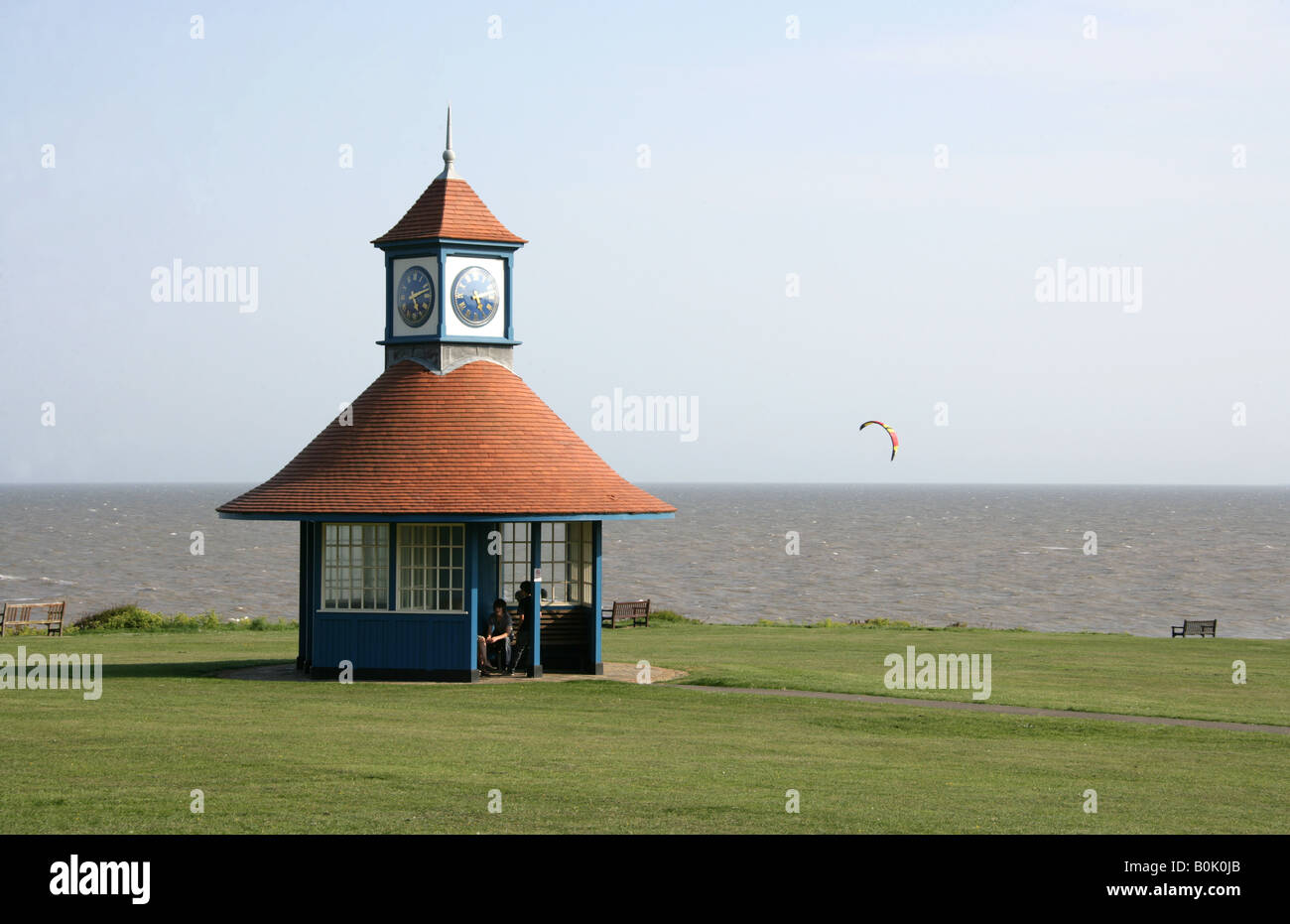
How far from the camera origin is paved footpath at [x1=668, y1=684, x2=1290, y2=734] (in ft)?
67.4

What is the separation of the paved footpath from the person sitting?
2.93 meters

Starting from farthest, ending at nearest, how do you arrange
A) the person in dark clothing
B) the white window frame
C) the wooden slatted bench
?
the wooden slatted bench, the person in dark clothing, the white window frame

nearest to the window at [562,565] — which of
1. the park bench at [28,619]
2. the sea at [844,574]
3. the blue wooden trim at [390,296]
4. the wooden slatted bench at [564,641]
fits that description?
the wooden slatted bench at [564,641]

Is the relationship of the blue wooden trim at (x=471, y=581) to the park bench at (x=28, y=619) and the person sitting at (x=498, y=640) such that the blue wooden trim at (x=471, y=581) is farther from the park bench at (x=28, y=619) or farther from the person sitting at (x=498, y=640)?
the park bench at (x=28, y=619)

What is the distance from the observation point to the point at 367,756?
15.9m

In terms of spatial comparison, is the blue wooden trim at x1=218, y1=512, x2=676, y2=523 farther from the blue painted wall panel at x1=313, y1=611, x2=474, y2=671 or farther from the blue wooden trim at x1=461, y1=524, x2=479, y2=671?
the blue painted wall panel at x1=313, y1=611, x2=474, y2=671

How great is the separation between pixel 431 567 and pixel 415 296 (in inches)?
197

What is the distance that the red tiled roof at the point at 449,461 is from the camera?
79.0ft

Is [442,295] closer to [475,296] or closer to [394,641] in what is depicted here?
[475,296]

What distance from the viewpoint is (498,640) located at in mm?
24875

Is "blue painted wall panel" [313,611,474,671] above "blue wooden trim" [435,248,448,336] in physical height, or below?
below

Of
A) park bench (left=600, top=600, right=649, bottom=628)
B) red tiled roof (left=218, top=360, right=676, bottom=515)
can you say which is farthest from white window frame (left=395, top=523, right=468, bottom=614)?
park bench (left=600, top=600, right=649, bottom=628)

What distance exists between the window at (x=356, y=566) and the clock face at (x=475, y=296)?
4239 millimetres

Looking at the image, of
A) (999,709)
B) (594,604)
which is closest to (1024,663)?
(999,709)
